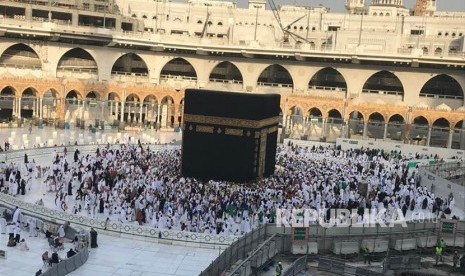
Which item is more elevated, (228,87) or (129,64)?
(129,64)

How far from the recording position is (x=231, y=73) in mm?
41344

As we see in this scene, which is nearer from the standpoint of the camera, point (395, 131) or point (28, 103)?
point (28, 103)

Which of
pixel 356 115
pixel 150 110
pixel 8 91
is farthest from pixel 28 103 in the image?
pixel 356 115

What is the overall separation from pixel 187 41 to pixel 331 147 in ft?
46.1

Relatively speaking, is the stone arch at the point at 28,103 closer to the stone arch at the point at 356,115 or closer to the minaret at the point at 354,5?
the stone arch at the point at 356,115

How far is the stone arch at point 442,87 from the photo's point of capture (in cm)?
3806

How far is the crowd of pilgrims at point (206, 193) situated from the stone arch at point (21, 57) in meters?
19.4

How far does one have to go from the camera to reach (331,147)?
29.8 metres

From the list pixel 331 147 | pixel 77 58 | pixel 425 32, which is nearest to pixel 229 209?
pixel 331 147

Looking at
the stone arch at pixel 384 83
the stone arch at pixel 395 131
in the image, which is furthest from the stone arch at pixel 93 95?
the stone arch at pixel 384 83

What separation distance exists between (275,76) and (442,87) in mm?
12166

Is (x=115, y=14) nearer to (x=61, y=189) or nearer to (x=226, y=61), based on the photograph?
(x=226, y=61)

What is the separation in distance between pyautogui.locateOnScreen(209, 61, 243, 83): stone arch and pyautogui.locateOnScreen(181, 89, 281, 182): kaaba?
2221 centimetres

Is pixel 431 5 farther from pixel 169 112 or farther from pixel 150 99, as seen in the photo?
pixel 150 99
